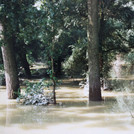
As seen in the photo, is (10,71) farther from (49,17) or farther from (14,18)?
(49,17)

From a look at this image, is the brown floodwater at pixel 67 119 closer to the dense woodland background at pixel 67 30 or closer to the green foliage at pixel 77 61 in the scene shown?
the dense woodland background at pixel 67 30

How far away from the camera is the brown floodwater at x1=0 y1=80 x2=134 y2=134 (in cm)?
641

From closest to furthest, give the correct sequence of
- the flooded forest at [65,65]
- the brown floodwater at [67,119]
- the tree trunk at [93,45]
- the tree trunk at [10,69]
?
the brown floodwater at [67,119] → the flooded forest at [65,65] → the tree trunk at [93,45] → the tree trunk at [10,69]

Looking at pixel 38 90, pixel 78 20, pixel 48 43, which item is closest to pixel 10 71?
pixel 38 90

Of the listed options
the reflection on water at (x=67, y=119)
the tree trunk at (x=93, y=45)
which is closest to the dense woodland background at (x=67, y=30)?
the tree trunk at (x=93, y=45)

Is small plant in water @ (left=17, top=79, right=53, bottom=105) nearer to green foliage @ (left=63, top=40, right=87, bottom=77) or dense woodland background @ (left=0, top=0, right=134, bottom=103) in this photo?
dense woodland background @ (left=0, top=0, right=134, bottom=103)

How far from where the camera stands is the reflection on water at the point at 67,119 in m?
6.41

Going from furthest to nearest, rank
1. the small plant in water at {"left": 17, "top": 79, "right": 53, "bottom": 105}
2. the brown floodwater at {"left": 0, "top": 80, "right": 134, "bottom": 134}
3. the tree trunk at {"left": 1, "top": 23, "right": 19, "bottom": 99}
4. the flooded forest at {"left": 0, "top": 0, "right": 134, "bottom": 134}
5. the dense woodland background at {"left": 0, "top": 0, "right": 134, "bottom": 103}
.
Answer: the tree trunk at {"left": 1, "top": 23, "right": 19, "bottom": 99} < the small plant in water at {"left": 17, "top": 79, "right": 53, "bottom": 105} < the dense woodland background at {"left": 0, "top": 0, "right": 134, "bottom": 103} < the flooded forest at {"left": 0, "top": 0, "right": 134, "bottom": 134} < the brown floodwater at {"left": 0, "top": 80, "right": 134, "bottom": 134}

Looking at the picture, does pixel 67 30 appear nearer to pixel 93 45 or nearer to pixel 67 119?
pixel 93 45

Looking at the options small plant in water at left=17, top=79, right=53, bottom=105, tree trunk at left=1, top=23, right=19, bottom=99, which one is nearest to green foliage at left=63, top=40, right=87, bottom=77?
small plant in water at left=17, top=79, right=53, bottom=105

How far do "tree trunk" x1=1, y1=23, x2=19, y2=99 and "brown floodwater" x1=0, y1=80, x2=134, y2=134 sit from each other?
1.06 meters

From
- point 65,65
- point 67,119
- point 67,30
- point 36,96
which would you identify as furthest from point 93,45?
point 67,30

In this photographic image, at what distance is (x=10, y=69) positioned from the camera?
10984 millimetres

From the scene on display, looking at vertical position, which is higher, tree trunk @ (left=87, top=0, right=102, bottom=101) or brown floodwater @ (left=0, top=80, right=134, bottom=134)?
tree trunk @ (left=87, top=0, right=102, bottom=101)
